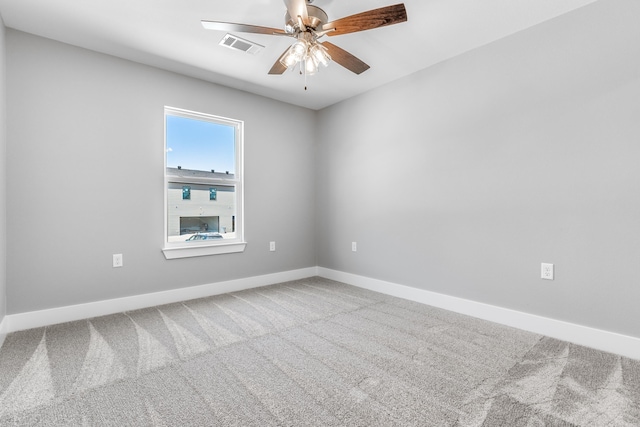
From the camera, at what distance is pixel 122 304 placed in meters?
2.93

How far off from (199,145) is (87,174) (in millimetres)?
1161

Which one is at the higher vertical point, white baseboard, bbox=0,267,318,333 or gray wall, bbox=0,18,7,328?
gray wall, bbox=0,18,7,328

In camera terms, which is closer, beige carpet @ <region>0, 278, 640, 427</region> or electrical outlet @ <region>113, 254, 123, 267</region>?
beige carpet @ <region>0, 278, 640, 427</region>

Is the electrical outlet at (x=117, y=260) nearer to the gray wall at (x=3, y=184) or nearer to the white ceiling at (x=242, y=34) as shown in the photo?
the gray wall at (x=3, y=184)

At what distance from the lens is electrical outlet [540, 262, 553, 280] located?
94.5 inches

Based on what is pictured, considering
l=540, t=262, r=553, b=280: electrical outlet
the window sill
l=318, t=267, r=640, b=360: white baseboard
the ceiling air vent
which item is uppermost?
the ceiling air vent

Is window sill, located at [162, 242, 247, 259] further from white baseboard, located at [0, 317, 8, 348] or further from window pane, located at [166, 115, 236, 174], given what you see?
white baseboard, located at [0, 317, 8, 348]

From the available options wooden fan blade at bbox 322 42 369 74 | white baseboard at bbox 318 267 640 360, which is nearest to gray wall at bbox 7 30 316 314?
wooden fan blade at bbox 322 42 369 74

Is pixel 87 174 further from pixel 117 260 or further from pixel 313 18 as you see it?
pixel 313 18

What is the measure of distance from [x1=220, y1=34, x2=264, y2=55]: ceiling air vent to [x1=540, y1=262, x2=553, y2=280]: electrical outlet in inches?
121

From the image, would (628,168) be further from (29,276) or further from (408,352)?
(29,276)

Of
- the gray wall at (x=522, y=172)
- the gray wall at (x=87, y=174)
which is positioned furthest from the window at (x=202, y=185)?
the gray wall at (x=522, y=172)

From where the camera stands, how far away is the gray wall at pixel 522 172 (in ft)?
6.93

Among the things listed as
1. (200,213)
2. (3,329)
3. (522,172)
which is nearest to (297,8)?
(522,172)
